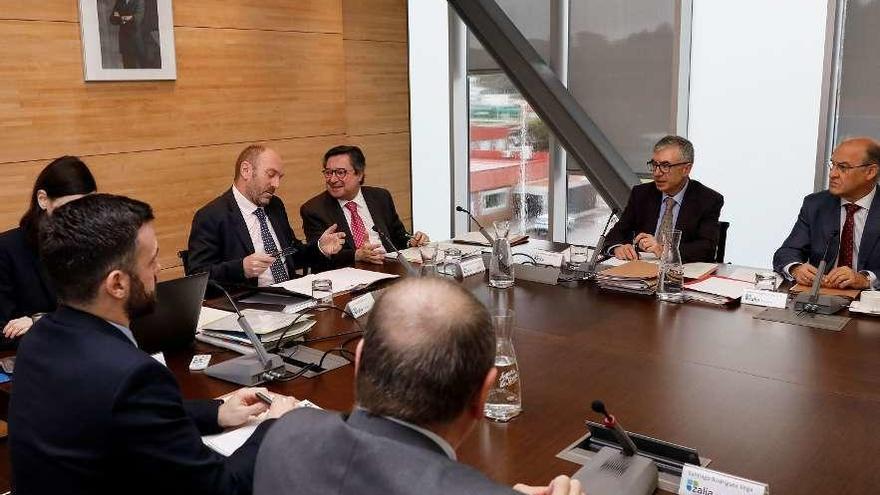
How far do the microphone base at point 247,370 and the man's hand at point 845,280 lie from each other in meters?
2.23

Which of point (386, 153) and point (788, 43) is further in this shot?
point (386, 153)

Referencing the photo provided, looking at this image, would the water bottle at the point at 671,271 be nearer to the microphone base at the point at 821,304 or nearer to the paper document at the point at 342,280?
the microphone base at the point at 821,304

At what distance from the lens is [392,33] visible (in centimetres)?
647

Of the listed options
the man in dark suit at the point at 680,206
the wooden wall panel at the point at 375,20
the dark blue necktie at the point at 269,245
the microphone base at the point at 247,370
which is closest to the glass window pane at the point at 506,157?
the wooden wall panel at the point at 375,20

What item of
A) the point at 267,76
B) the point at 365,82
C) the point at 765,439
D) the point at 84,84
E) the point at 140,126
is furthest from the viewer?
the point at 365,82

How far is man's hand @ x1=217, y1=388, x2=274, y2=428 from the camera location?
1874 mm

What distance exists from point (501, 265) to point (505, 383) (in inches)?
54.8

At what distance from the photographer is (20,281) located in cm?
295

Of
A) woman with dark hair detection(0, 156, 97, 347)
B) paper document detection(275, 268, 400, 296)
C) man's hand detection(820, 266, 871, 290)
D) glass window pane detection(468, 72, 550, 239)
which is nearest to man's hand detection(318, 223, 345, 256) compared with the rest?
paper document detection(275, 268, 400, 296)

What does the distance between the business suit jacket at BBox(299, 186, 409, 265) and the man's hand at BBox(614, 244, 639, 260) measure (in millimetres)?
1176

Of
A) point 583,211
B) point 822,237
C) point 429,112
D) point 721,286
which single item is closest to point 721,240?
point 822,237

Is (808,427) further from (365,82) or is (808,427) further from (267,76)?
(365,82)

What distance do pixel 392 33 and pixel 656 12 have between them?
2142 mm

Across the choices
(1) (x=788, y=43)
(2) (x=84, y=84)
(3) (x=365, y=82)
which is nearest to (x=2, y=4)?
(2) (x=84, y=84)
